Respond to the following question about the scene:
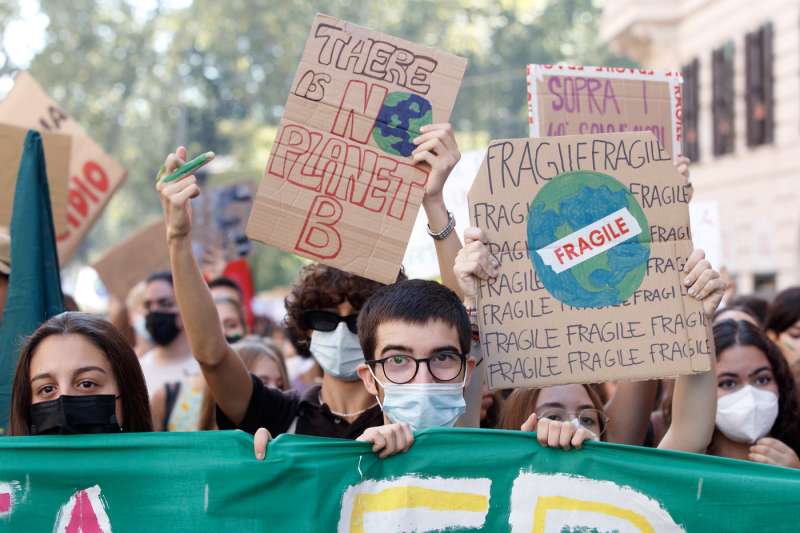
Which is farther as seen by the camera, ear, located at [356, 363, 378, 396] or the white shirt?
the white shirt

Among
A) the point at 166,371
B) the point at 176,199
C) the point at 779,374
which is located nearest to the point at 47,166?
the point at 166,371

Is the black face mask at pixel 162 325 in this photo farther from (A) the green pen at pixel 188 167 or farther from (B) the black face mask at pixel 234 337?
(A) the green pen at pixel 188 167

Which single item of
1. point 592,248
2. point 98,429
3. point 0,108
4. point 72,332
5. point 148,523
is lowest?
point 148,523

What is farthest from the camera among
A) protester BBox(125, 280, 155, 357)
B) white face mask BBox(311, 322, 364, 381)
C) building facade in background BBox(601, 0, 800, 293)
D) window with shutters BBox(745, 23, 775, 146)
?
window with shutters BBox(745, 23, 775, 146)

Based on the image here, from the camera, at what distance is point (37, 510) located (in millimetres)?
3221

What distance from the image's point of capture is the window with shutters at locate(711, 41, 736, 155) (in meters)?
22.8

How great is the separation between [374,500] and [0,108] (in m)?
3.63

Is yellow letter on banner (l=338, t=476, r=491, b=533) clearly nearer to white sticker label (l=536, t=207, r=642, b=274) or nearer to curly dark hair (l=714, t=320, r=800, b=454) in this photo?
white sticker label (l=536, t=207, r=642, b=274)

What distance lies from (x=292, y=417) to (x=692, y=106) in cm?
2213

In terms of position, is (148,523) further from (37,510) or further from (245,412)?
(245,412)

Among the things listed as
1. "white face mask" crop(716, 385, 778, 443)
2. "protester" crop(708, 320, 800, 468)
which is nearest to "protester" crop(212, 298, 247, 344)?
"protester" crop(708, 320, 800, 468)

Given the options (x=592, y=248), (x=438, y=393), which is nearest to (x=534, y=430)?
(x=438, y=393)

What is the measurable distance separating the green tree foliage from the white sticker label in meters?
22.5

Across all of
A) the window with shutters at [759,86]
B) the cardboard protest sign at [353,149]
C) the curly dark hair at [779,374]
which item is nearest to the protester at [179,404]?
the cardboard protest sign at [353,149]
